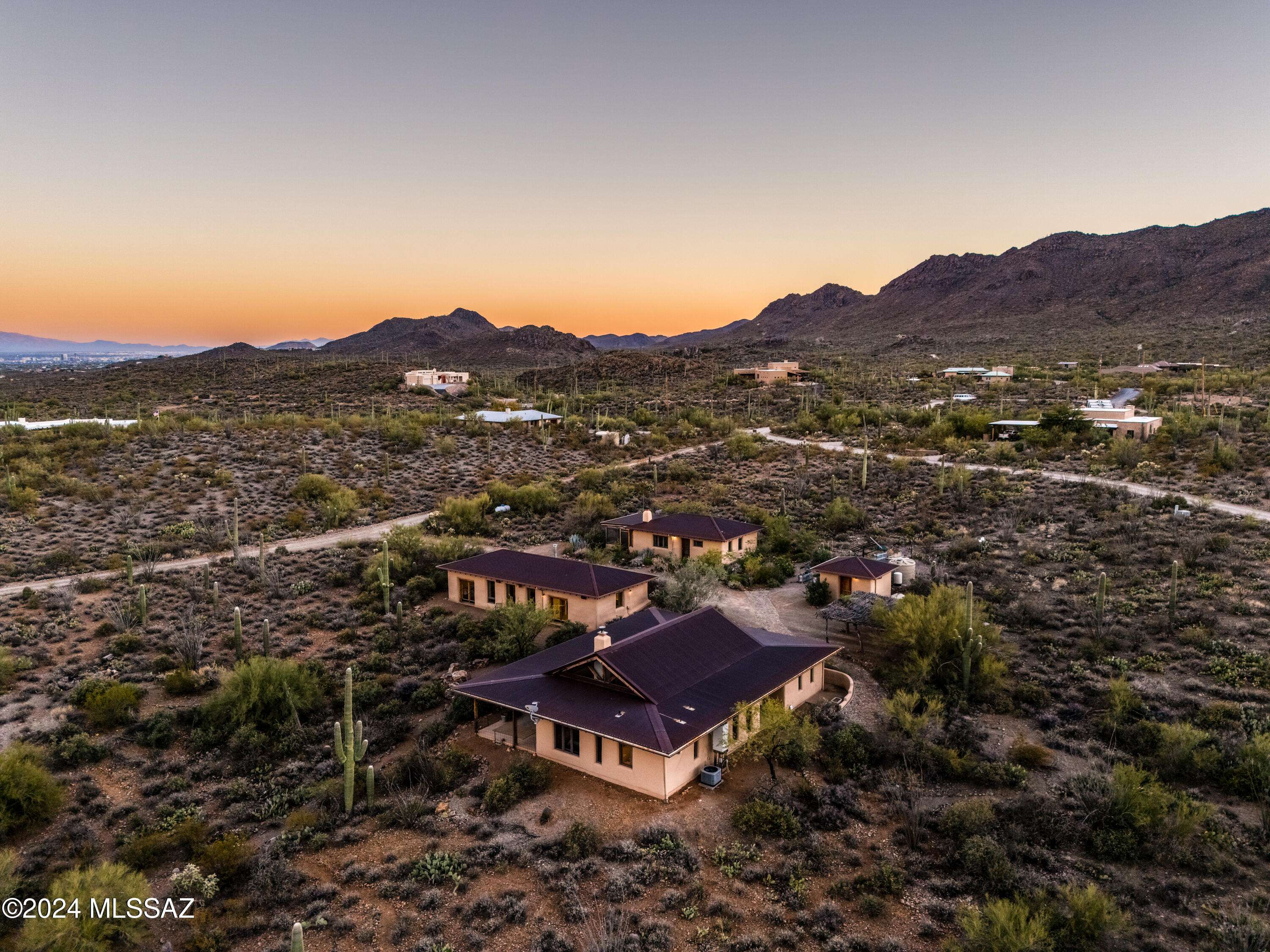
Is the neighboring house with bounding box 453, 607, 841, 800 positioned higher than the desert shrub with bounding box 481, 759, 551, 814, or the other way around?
the neighboring house with bounding box 453, 607, 841, 800

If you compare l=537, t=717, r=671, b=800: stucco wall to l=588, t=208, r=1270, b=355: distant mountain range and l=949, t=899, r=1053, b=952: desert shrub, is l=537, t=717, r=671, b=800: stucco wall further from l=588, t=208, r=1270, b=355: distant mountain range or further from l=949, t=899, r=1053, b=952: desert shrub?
l=588, t=208, r=1270, b=355: distant mountain range

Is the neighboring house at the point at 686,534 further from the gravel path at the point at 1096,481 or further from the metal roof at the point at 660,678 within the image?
the gravel path at the point at 1096,481

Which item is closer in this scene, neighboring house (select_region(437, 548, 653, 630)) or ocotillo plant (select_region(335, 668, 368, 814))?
ocotillo plant (select_region(335, 668, 368, 814))

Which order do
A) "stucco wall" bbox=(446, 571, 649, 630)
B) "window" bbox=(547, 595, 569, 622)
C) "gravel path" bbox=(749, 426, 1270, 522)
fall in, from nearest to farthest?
1. "stucco wall" bbox=(446, 571, 649, 630)
2. "window" bbox=(547, 595, 569, 622)
3. "gravel path" bbox=(749, 426, 1270, 522)

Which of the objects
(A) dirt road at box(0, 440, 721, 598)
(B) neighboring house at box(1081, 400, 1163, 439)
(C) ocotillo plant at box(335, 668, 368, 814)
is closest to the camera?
(C) ocotillo plant at box(335, 668, 368, 814)

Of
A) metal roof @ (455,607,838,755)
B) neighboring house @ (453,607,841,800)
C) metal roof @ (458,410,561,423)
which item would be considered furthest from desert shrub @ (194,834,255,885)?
metal roof @ (458,410,561,423)

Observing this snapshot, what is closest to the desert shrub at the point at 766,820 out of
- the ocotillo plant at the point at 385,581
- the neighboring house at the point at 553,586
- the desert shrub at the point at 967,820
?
the desert shrub at the point at 967,820

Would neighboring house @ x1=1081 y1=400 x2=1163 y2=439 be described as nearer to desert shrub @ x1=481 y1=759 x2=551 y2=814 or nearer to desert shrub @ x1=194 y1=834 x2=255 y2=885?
desert shrub @ x1=481 y1=759 x2=551 y2=814

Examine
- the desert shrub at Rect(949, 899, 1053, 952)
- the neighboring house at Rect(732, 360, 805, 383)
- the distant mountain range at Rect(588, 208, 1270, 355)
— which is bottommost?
the desert shrub at Rect(949, 899, 1053, 952)
